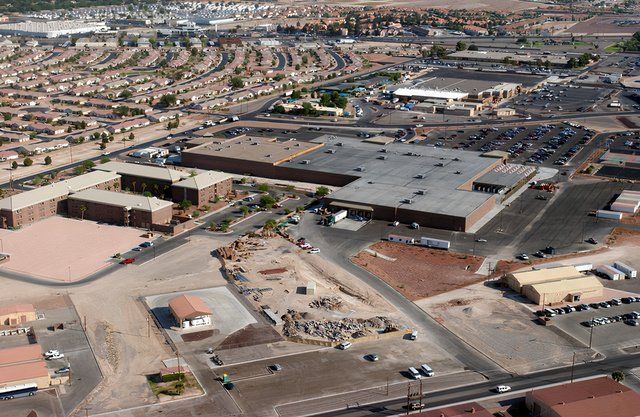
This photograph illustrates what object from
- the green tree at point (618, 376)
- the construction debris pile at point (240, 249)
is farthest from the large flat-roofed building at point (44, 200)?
the green tree at point (618, 376)

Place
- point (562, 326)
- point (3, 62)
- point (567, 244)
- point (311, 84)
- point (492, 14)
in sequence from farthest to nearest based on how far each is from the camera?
point (492, 14), point (3, 62), point (311, 84), point (567, 244), point (562, 326)

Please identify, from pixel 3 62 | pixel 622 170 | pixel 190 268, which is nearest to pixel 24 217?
pixel 190 268

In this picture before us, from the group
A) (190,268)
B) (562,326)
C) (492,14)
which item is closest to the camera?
(562,326)

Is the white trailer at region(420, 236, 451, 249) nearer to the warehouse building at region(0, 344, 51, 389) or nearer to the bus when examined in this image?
the warehouse building at region(0, 344, 51, 389)

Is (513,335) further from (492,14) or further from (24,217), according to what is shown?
(492,14)

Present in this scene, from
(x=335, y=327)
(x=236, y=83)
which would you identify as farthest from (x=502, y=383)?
(x=236, y=83)

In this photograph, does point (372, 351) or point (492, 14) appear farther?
point (492, 14)

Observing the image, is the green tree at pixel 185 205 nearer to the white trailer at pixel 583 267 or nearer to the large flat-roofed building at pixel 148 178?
the large flat-roofed building at pixel 148 178
